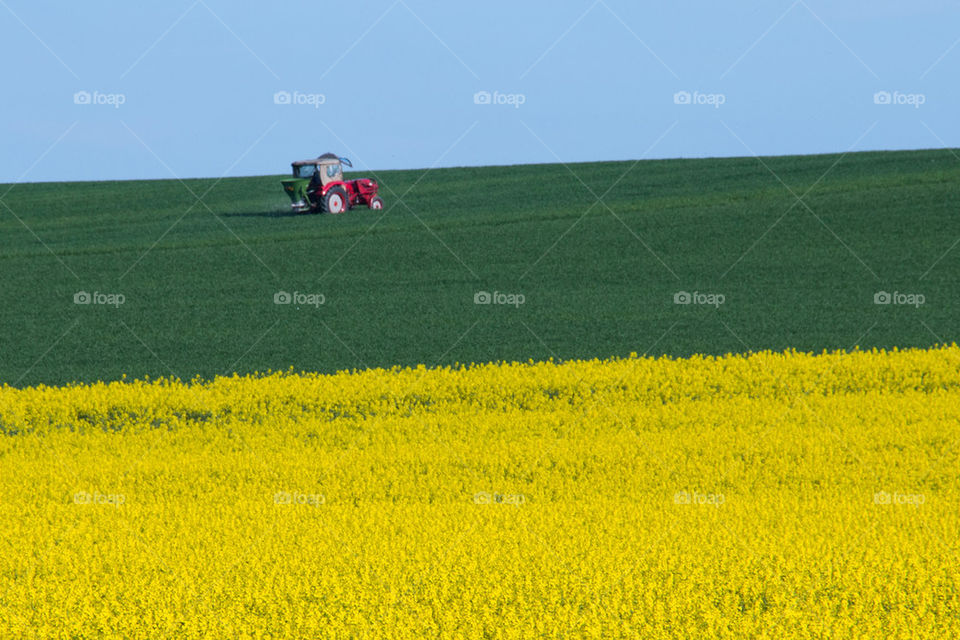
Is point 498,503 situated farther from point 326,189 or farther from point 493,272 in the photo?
point 326,189

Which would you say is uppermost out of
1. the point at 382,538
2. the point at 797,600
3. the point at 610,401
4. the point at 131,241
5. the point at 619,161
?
the point at 619,161

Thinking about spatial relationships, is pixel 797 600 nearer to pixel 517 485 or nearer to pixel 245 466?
pixel 517 485

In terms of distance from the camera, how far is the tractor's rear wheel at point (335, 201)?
34938 millimetres

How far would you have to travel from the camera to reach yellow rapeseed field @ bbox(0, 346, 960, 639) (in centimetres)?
621

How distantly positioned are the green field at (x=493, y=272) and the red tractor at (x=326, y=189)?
2.91ft

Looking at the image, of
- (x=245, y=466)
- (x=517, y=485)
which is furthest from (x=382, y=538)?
(x=245, y=466)

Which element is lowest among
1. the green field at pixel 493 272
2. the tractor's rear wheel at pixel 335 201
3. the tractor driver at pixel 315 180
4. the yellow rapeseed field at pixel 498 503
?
the yellow rapeseed field at pixel 498 503

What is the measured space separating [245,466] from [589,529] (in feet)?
15.4

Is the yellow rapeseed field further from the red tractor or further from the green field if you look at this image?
the red tractor

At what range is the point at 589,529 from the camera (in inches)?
299

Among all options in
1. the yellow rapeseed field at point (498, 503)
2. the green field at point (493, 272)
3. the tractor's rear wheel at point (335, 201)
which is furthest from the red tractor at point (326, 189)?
the yellow rapeseed field at point (498, 503)

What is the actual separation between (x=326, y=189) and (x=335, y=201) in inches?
22.9

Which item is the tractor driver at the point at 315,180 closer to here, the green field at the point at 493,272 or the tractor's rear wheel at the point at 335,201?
the tractor's rear wheel at the point at 335,201

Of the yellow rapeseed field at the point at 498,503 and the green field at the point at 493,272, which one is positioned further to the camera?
the green field at the point at 493,272
